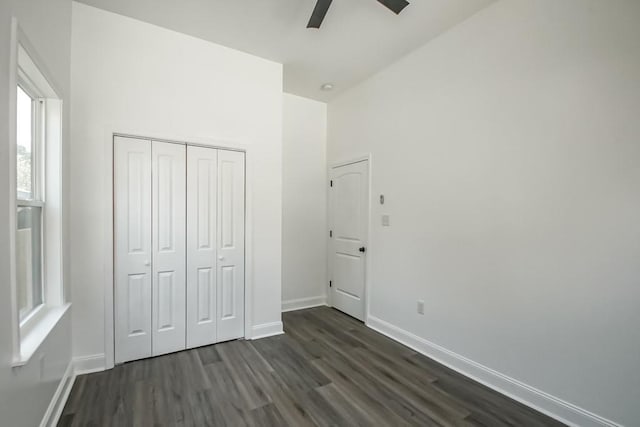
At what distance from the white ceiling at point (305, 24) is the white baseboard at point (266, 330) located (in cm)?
301

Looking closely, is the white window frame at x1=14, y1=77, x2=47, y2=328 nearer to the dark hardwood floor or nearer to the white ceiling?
the dark hardwood floor

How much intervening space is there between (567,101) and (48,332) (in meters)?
3.69

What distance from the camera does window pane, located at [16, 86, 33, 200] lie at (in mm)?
1767

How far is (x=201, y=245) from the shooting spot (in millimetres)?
2881

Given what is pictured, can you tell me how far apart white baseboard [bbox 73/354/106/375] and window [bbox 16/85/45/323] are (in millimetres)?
679

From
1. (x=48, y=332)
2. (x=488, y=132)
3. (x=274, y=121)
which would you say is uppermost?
(x=274, y=121)

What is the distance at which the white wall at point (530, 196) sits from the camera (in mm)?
1708

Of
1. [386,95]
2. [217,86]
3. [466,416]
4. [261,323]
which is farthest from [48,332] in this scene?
[386,95]

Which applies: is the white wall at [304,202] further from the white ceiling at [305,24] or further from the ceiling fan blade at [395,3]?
the ceiling fan blade at [395,3]

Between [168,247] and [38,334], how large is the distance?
3.66 feet

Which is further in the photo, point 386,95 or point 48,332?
point 386,95

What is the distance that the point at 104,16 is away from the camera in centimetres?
245

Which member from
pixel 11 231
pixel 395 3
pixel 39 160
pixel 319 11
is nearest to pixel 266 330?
pixel 11 231

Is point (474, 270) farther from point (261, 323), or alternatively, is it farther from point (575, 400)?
point (261, 323)
